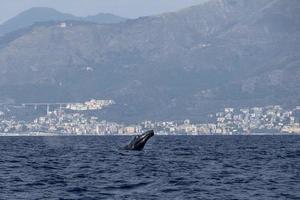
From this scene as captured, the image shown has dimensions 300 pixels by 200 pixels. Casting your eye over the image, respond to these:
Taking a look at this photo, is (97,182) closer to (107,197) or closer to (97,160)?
(107,197)

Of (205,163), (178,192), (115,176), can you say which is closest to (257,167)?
(205,163)

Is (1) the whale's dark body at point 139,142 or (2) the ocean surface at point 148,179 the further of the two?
(1) the whale's dark body at point 139,142

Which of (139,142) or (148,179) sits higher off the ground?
(139,142)

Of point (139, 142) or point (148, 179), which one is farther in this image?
point (139, 142)

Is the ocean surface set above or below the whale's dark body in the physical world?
below

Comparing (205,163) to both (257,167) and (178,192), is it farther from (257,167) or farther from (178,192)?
(178,192)

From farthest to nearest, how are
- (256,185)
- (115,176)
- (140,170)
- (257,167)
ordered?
(257,167), (140,170), (115,176), (256,185)

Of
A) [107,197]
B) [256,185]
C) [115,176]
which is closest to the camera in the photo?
[107,197]

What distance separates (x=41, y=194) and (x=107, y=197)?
3956mm

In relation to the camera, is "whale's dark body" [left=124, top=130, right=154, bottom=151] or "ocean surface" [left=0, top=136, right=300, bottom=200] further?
"whale's dark body" [left=124, top=130, right=154, bottom=151]

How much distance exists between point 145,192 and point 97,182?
6.31 metres

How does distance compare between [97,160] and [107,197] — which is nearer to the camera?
[107,197]

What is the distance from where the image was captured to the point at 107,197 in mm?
57031

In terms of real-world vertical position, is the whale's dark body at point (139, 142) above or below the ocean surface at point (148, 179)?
above
